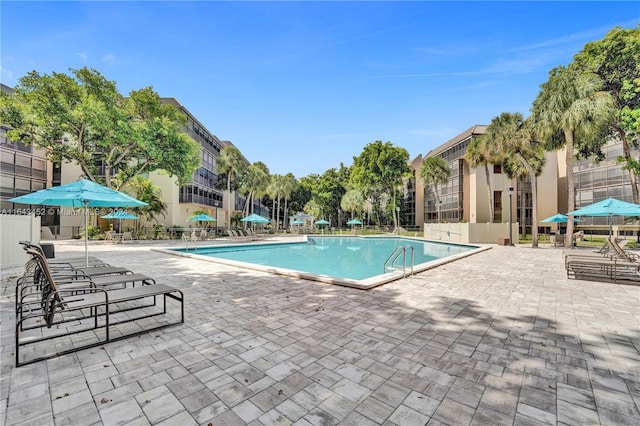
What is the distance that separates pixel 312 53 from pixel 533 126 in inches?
612

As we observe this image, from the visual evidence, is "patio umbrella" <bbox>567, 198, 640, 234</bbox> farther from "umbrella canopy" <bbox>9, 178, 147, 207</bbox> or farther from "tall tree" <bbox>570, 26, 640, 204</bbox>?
"umbrella canopy" <bbox>9, 178, 147, 207</bbox>

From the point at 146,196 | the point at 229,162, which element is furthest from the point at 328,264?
the point at 229,162

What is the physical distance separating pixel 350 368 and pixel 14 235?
1112 centimetres

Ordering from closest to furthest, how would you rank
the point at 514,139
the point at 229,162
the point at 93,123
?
1. the point at 93,123
2. the point at 514,139
3. the point at 229,162

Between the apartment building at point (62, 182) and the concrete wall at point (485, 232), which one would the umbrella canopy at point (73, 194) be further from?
the concrete wall at point (485, 232)

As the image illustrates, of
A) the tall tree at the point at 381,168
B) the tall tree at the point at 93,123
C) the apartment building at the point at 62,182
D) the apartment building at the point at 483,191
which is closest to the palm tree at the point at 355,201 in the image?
the tall tree at the point at 381,168

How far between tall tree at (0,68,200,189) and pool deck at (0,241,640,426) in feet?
52.1

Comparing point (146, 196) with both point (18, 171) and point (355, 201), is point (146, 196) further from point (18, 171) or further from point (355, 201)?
point (355, 201)

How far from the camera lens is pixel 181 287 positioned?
20.5 feet

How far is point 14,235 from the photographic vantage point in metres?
8.35

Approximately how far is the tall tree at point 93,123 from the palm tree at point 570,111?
935 inches

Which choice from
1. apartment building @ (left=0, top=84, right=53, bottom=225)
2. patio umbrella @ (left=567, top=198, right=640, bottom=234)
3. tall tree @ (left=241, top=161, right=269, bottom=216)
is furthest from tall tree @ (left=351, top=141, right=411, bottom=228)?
apartment building @ (left=0, top=84, right=53, bottom=225)

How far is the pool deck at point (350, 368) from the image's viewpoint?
2.11m

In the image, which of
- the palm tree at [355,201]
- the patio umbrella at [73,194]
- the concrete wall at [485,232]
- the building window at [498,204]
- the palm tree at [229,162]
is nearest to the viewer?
the patio umbrella at [73,194]
